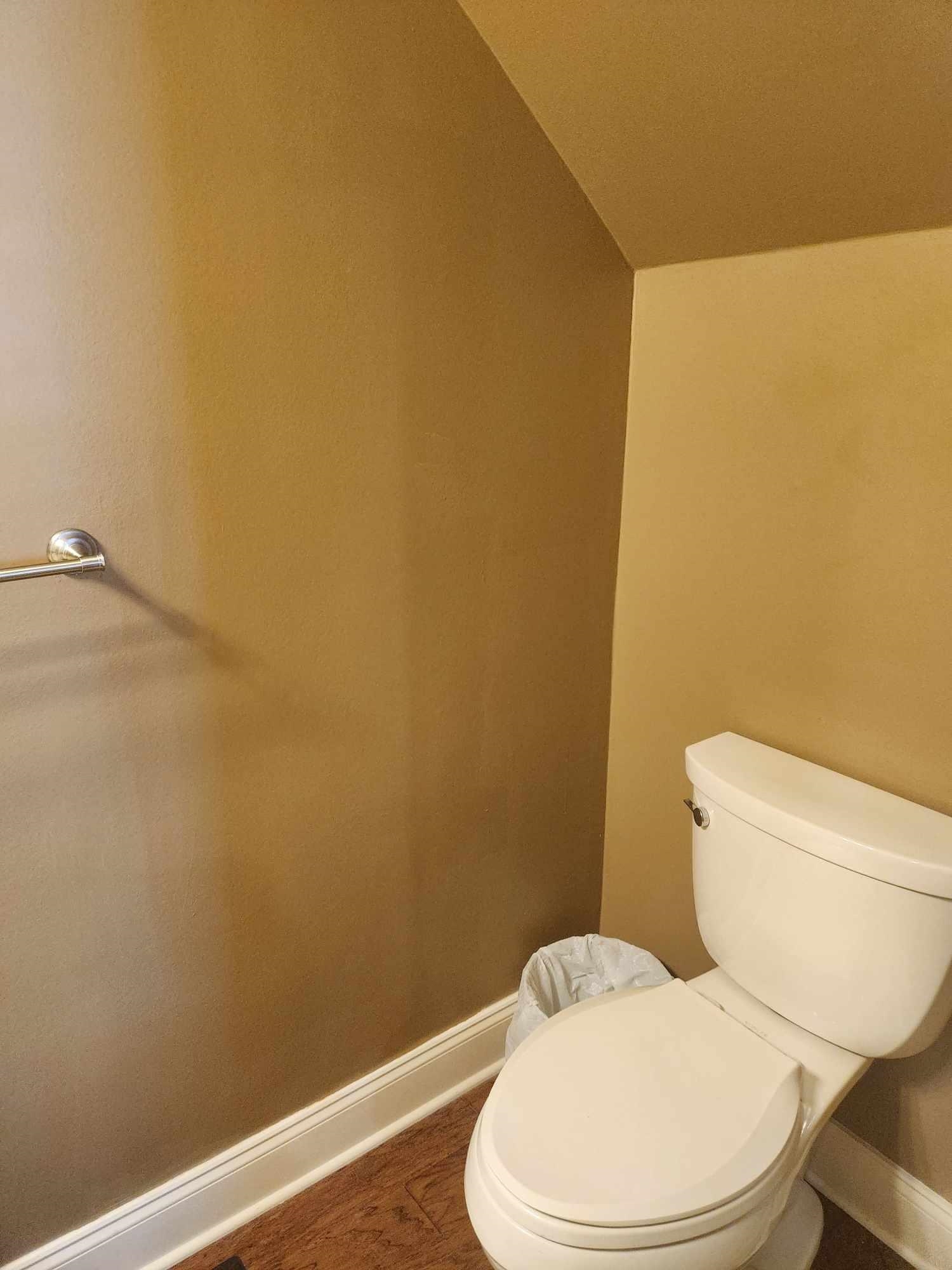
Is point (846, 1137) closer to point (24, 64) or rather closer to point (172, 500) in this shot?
point (172, 500)

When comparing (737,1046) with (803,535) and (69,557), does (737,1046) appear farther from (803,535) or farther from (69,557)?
(69,557)

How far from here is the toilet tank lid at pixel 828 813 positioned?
44.5 inches

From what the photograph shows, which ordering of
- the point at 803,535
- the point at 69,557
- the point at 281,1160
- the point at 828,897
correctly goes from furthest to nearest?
the point at 281,1160, the point at 803,535, the point at 828,897, the point at 69,557

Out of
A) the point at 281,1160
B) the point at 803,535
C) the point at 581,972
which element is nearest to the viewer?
the point at 803,535

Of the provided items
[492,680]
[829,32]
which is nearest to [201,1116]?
[492,680]

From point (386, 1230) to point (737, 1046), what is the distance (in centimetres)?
70

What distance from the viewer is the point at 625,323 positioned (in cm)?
156

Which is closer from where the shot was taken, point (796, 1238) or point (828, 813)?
point (828, 813)

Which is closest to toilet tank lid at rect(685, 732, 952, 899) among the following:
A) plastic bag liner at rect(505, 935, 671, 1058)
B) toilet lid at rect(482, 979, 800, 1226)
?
toilet lid at rect(482, 979, 800, 1226)

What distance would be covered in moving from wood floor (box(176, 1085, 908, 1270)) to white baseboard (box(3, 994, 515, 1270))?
0.03m

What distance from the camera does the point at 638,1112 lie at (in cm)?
112

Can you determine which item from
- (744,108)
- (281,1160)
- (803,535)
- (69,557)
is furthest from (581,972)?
(744,108)

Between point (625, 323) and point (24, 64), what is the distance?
3.24 ft

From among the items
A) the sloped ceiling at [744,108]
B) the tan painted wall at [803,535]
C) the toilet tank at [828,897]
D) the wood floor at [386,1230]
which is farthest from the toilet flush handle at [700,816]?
the sloped ceiling at [744,108]
